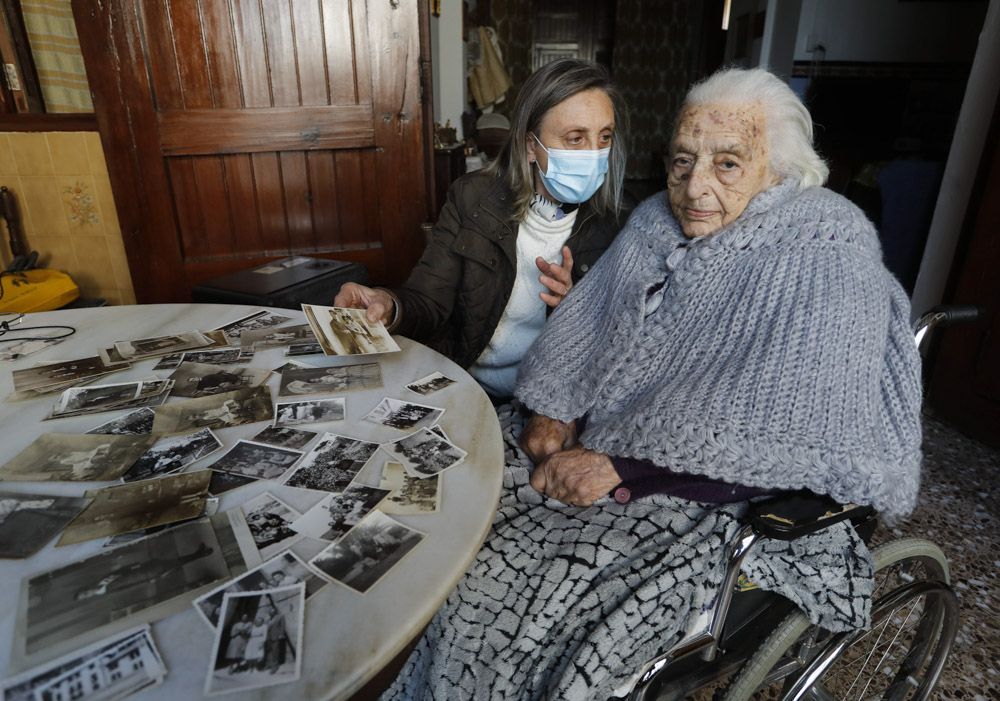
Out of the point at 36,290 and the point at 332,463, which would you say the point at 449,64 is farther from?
the point at 332,463

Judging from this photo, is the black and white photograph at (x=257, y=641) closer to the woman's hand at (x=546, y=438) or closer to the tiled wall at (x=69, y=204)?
the woman's hand at (x=546, y=438)

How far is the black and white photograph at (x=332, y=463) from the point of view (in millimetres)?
821

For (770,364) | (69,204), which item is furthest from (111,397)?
(69,204)

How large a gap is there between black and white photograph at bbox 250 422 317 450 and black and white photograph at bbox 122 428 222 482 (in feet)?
0.21

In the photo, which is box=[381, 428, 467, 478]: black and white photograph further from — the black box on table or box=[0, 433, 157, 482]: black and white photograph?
the black box on table

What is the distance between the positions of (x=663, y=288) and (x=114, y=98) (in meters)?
2.20

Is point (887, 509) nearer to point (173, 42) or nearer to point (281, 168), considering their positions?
point (281, 168)

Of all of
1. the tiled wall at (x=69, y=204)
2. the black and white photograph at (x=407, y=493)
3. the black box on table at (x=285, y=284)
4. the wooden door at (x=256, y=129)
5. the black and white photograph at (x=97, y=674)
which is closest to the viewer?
the black and white photograph at (x=97, y=674)

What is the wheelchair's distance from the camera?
34.6 inches

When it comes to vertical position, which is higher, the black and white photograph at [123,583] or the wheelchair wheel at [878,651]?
the black and white photograph at [123,583]

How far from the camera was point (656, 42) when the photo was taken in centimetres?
789

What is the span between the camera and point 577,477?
1102mm

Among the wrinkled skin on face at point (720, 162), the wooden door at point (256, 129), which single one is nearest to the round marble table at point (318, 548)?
the wrinkled skin on face at point (720, 162)

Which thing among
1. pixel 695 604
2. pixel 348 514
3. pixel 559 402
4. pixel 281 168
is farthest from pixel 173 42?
pixel 695 604
